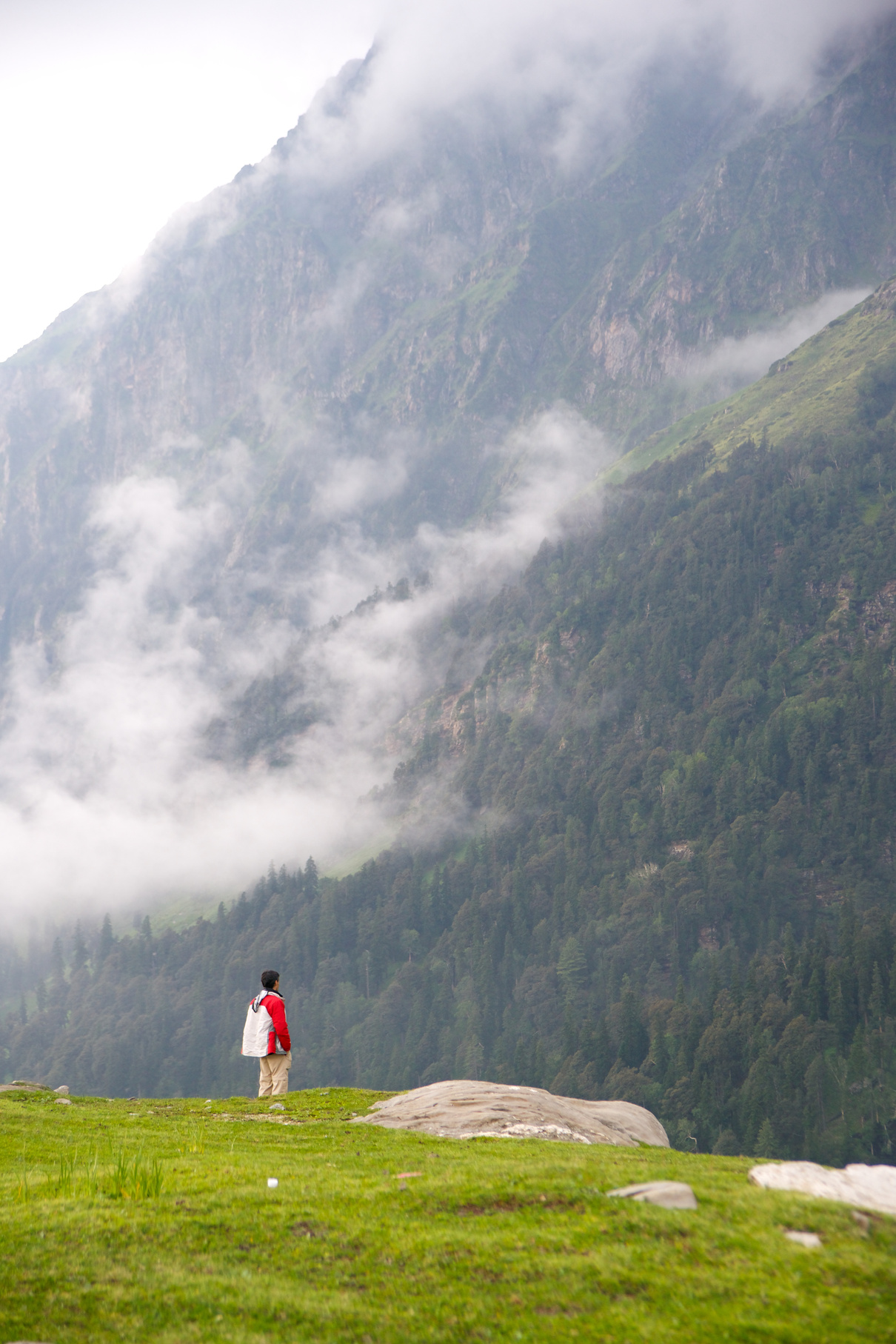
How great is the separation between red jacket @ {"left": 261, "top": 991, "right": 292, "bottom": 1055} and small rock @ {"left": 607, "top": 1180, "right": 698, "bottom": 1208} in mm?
20383

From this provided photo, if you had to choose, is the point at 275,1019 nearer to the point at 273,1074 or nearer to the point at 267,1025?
the point at 267,1025

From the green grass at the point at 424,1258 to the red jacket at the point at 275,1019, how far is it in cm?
1314

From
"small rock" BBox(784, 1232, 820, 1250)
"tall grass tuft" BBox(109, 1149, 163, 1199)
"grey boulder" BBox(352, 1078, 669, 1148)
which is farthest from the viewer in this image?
"grey boulder" BBox(352, 1078, 669, 1148)

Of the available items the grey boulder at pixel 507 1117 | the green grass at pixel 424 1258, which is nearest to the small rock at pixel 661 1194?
the green grass at pixel 424 1258

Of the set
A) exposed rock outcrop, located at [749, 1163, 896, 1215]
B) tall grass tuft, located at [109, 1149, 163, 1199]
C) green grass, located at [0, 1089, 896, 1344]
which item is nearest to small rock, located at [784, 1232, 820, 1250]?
green grass, located at [0, 1089, 896, 1344]

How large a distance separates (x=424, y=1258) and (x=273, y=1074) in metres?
27.2

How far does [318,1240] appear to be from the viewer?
19.6 m

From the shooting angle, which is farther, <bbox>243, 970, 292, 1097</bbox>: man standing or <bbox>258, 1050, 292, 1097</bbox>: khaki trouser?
<bbox>258, 1050, 292, 1097</bbox>: khaki trouser

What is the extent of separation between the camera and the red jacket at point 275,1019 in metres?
39.6

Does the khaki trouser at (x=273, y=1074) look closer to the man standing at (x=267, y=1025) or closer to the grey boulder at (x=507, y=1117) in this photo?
the man standing at (x=267, y=1025)

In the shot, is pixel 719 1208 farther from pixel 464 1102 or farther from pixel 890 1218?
pixel 464 1102

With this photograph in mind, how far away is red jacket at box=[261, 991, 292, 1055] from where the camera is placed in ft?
130

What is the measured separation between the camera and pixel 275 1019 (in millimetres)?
39750

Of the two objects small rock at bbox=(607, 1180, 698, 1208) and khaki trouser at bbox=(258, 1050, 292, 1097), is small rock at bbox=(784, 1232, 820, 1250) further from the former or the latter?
khaki trouser at bbox=(258, 1050, 292, 1097)
